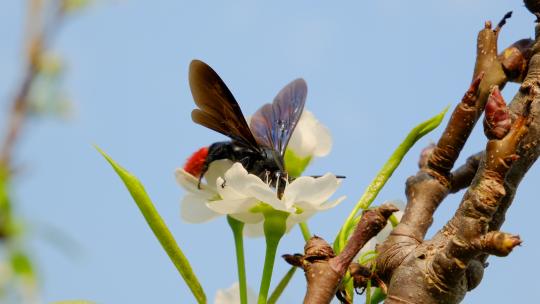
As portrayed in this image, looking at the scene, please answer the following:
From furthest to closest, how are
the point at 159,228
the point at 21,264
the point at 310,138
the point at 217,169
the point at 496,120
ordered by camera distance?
1. the point at 21,264
2. the point at 310,138
3. the point at 217,169
4. the point at 159,228
5. the point at 496,120

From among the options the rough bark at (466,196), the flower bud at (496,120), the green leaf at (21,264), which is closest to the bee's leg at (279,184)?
the rough bark at (466,196)

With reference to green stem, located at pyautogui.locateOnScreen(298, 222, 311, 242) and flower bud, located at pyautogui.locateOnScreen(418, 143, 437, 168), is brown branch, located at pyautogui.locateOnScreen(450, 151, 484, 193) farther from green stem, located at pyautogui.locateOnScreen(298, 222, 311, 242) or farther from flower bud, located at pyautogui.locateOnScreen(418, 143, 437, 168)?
green stem, located at pyautogui.locateOnScreen(298, 222, 311, 242)

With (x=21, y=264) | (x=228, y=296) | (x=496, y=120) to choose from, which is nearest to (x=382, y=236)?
(x=228, y=296)

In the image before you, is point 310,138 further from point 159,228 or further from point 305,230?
point 159,228

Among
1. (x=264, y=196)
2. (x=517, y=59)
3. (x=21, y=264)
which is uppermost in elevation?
(x=517, y=59)

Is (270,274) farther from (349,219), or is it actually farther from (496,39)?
(496,39)

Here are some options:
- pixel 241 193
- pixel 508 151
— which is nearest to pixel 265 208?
pixel 241 193

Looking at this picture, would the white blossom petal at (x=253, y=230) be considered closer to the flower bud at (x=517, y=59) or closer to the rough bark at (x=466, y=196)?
the rough bark at (x=466, y=196)
